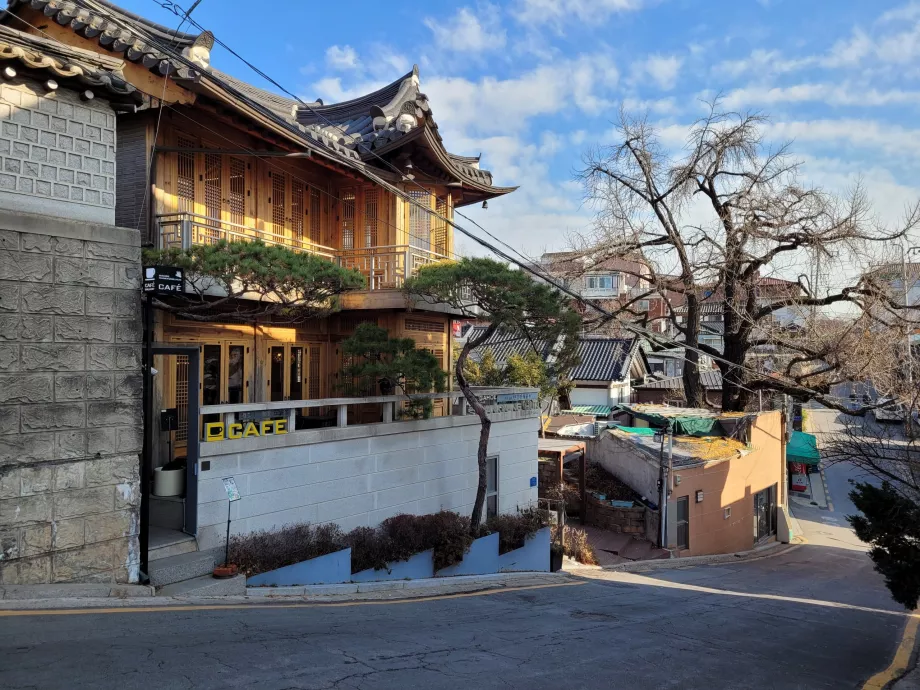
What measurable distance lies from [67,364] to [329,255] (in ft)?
24.6

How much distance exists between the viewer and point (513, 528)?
13.6m

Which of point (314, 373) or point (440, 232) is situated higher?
point (440, 232)

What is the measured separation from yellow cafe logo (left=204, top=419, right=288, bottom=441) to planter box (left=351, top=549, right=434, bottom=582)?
2865 millimetres

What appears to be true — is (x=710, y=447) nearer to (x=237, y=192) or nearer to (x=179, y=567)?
(x=237, y=192)

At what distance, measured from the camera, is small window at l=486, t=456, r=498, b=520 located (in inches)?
557

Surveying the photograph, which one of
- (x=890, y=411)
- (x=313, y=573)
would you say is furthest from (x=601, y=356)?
(x=313, y=573)

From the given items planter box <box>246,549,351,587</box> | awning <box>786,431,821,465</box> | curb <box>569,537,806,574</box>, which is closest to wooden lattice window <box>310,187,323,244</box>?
planter box <box>246,549,351,587</box>

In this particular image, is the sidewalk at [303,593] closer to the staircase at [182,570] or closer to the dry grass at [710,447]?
the staircase at [182,570]

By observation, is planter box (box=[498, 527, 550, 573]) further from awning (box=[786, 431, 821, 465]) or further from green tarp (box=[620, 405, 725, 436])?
awning (box=[786, 431, 821, 465])

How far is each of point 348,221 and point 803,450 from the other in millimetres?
25802

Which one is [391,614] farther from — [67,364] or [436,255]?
[436,255]

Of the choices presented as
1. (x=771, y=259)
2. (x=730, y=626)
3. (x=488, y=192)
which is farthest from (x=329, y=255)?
(x=771, y=259)

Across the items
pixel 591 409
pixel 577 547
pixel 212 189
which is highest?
pixel 212 189

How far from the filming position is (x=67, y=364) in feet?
23.4
